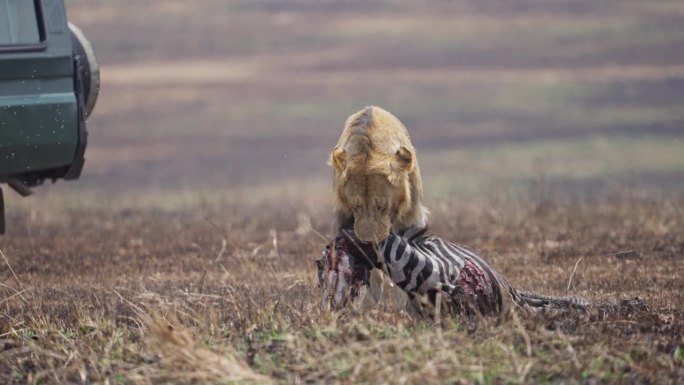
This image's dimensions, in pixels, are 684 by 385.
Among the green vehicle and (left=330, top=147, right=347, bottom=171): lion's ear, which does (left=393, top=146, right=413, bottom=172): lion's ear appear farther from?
the green vehicle

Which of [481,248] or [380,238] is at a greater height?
[380,238]

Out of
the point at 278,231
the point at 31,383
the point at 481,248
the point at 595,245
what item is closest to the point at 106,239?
the point at 278,231

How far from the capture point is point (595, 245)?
1002cm

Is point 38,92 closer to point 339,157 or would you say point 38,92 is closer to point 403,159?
point 339,157

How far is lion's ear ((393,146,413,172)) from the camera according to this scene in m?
5.79

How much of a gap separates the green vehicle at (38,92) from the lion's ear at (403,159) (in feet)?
10.9

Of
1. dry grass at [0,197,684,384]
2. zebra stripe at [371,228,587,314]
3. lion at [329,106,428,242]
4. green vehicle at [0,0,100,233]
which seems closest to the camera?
dry grass at [0,197,684,384]

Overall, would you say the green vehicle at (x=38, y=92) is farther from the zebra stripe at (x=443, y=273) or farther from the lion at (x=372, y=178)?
the zebra stripe at (x=443, y=273)

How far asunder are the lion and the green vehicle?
121 inches

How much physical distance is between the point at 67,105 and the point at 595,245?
13.4ft

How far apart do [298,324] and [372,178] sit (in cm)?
76

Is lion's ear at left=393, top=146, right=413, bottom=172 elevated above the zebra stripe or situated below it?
above

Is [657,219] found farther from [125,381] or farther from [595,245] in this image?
[125,381]

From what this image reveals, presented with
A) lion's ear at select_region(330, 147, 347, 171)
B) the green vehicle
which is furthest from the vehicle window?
lion's ear at select_region(330, 147, 347, 171)
